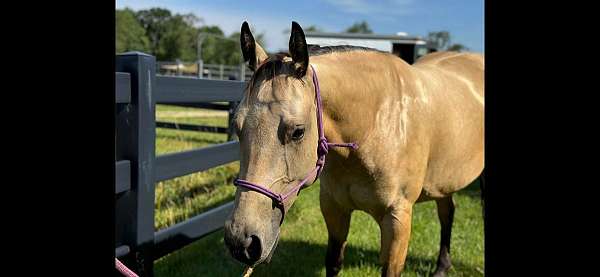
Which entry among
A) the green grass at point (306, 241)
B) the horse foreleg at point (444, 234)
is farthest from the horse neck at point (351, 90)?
the horse foreleg at point (444, 234)

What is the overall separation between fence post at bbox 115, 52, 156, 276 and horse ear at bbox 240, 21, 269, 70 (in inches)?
33.9

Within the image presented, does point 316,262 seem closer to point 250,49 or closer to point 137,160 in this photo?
point 137,160

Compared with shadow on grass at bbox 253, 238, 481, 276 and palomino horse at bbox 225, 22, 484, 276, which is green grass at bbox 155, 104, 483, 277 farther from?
palomino horse at bbox 225, 22, 484, 276

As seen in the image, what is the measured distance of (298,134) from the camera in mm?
1791

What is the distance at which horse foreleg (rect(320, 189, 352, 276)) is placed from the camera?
2771mm

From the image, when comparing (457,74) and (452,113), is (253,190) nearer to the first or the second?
(452,113)

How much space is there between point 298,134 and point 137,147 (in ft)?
3.89

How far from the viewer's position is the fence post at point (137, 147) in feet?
8.26

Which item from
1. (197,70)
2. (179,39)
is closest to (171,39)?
(179,39)

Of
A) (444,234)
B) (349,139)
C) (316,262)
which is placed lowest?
(316,262)
